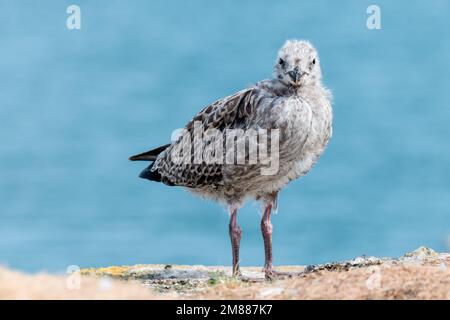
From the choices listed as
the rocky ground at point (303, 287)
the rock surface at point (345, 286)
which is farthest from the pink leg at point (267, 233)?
the rocky ground at point (303, 287)

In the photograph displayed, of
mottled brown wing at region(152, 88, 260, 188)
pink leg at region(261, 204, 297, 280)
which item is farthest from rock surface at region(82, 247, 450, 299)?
mottled brown wing at region(152, 88, 260, 188)

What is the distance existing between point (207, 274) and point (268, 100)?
119 inches

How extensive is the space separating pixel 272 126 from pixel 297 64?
979 millimetres

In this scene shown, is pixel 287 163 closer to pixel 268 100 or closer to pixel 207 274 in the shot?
pixel 268 100

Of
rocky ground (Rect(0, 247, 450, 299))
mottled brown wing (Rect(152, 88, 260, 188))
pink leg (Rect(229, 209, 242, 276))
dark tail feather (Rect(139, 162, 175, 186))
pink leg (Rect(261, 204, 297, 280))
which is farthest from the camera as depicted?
dark tail feather (Rect(139, 162, 175, 186))

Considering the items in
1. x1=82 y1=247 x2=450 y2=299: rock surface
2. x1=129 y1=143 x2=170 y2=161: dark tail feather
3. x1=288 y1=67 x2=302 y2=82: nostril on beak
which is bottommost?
x1=82 y1=247 x2=450 y2=299: rock surface

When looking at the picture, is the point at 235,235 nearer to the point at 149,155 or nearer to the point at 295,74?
the point at 295,74

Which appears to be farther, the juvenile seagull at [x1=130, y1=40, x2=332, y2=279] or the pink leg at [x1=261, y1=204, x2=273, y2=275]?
the pink leg at [x1=261, y1=204, x2=273, y2=275]

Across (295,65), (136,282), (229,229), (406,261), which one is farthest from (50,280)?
(406,261)

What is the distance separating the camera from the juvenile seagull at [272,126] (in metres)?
14.2

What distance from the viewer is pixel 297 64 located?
14.3 metres

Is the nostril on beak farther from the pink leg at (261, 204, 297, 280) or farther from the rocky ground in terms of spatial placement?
the rocky ground

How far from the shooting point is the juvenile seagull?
46.6ft
